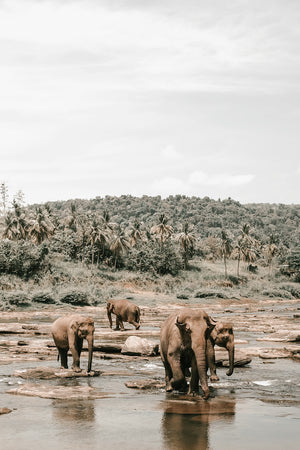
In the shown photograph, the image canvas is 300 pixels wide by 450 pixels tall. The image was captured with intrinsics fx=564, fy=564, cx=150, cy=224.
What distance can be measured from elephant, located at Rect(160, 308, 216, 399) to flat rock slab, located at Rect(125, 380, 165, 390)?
86 centimetres

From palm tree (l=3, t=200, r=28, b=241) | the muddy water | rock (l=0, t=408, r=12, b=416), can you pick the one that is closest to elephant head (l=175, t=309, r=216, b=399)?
the muddy water

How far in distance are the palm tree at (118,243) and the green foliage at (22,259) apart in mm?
20794

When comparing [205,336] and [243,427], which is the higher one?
[205,336]

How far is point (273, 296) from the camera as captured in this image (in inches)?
3588

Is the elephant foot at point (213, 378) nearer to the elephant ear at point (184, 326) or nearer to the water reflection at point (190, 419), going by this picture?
the water reflection at point (190, 419)

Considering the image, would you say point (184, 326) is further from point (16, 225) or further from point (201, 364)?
point (16, 225)

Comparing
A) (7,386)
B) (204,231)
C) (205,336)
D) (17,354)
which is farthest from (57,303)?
(204,231)

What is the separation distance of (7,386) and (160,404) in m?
4.63

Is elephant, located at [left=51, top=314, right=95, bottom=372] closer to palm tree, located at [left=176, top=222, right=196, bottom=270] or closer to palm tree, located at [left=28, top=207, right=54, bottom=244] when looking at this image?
palm tree, located at [left=28, top=207, right=54, bottom=244]

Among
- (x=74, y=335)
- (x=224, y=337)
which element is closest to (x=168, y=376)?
(x=224, y=337)

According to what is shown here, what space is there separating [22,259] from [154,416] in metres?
64.3

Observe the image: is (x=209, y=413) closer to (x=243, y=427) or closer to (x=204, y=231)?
(x=243, y=427)

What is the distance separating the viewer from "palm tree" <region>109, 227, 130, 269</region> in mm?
96906

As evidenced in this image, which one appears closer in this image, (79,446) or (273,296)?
(79,446)
